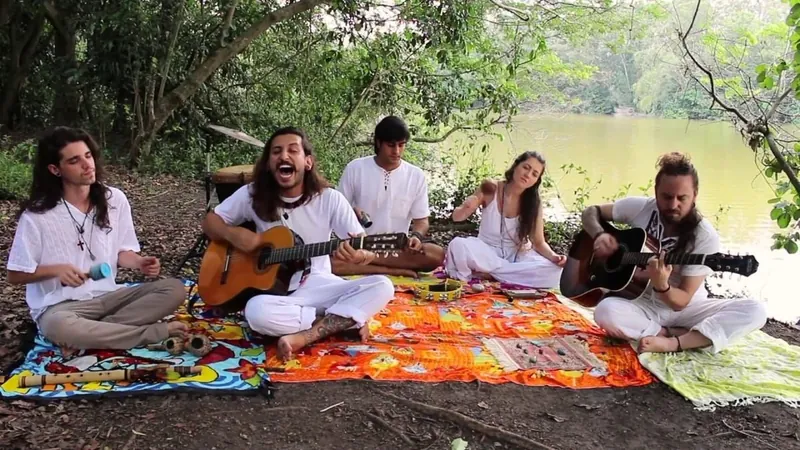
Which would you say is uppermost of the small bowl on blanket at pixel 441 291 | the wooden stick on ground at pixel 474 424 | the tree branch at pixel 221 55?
the tree branch at pixel 221 55

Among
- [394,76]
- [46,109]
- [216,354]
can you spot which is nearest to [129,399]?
[216,354]

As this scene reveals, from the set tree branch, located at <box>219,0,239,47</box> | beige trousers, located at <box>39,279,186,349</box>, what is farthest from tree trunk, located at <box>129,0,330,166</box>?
beige trousers, located at <box>39,279,186,349</box>

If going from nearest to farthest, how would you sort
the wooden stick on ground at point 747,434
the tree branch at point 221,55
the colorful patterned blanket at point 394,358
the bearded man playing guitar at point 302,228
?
the wooden stick on ground at point 747,434
the colorful patterned blanket at point 394,358
the bearded man playing guitar at point 302,228
the tree branch at point 221,55

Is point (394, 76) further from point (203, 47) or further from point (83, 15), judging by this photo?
point (83, 15)

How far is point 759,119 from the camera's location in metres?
4.46

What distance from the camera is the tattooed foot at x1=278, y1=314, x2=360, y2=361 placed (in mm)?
3318

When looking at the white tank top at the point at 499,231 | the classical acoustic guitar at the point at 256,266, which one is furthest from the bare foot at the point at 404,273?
the classical acoustic guitar at the point at 256,266

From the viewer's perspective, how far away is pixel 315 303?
3604 mm

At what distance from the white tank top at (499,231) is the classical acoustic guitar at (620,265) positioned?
713 mm

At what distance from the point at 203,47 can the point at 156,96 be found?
997 millimetres

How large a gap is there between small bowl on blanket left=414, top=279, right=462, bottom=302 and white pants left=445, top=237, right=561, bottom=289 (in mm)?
318

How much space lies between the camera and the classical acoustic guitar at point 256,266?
11.5 feet

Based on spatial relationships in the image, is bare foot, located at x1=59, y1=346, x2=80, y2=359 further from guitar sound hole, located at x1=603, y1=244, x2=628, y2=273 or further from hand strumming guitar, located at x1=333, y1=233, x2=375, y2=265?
guitar sound hole, located at x1=603, y1=244, x2=628, y2=273

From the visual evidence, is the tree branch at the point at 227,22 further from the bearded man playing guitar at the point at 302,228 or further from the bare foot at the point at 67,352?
the bare foot at the point at 67,352
